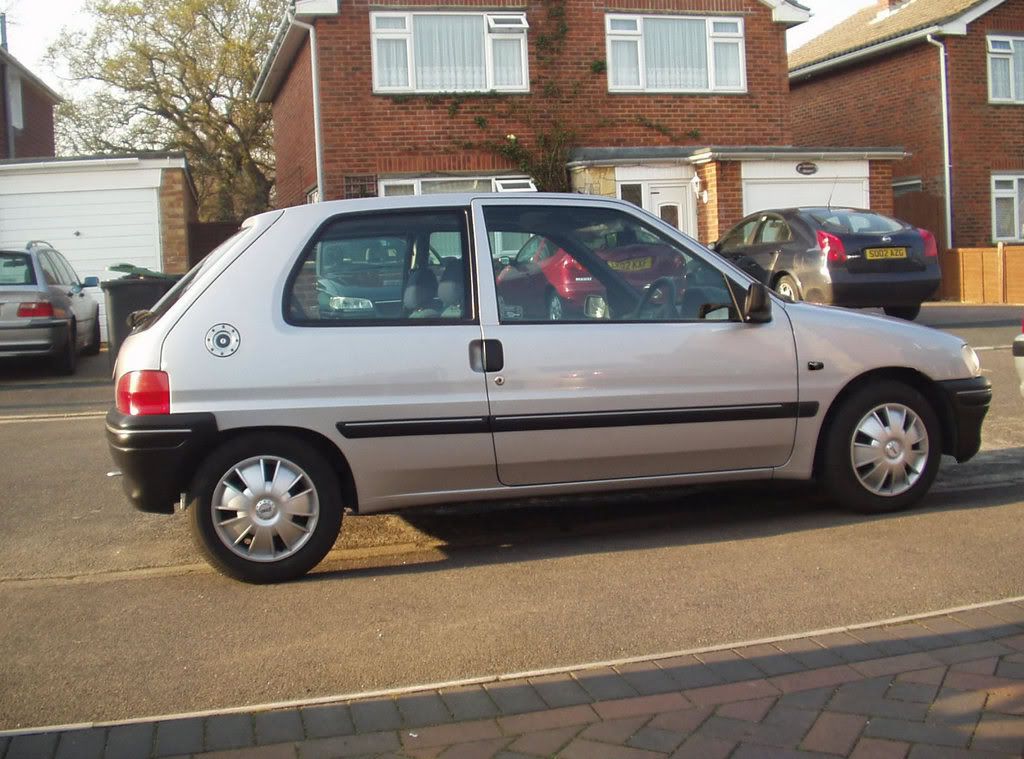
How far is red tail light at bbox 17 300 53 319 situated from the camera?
1330 centimetres

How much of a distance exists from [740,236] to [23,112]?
853 inches

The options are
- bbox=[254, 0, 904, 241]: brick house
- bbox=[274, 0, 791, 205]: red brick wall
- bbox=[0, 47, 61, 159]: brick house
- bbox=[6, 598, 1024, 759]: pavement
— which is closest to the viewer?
bbox=[6, 598, 1024, 759]: pavement

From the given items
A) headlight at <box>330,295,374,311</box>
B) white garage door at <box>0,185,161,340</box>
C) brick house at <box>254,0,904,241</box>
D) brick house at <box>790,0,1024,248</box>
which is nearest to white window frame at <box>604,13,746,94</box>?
brick house at <box>254,0,904,241</box>

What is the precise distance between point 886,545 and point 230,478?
311 centimetres

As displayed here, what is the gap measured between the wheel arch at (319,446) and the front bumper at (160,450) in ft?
0.15

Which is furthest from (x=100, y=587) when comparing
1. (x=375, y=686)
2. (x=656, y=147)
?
(x=656, y=147)

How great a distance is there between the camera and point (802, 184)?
67.8ft

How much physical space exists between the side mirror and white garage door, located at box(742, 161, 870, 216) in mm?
14718

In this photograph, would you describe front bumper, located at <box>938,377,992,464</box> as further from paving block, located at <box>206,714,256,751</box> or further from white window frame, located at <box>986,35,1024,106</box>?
white window frame, located at <box>986,35,1024,106</box>

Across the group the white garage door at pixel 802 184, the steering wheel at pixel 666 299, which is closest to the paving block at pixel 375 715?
the steering wheel at pixel 666 299

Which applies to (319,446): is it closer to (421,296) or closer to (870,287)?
(421,296)

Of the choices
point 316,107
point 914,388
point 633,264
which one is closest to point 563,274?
point 633,264

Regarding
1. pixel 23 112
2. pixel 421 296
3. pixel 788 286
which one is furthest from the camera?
pixel 23 112

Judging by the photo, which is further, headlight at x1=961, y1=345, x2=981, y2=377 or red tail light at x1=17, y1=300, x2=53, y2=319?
red tail light at x1=17, y1=300, x2=53, y2=319
